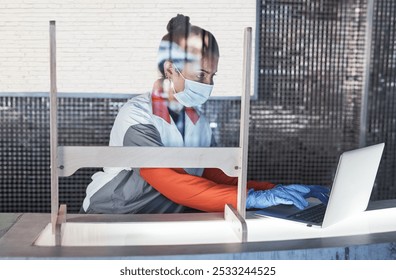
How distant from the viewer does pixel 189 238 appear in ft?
6.78

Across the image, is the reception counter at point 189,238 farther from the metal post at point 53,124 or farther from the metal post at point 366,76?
the metal post at point 366,76

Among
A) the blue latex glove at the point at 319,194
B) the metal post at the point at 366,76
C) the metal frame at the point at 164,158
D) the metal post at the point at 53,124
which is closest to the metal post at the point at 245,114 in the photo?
the metal frame at the point at 164,158

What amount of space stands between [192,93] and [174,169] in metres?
0.46

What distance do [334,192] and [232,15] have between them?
2.96 m

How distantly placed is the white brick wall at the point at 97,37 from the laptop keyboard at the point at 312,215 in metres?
2.58

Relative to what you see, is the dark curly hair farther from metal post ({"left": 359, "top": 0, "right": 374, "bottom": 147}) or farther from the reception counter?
metal post ({"left": 359, "top": 0, "right": 374, "bottom": 147})

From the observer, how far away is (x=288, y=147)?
5016 millimetres

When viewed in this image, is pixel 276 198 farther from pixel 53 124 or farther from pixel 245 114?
pixel 53 124

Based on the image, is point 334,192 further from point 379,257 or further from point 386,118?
point 386,118

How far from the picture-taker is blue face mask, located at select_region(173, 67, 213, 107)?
2.78 metres

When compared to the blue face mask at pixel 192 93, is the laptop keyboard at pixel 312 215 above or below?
below

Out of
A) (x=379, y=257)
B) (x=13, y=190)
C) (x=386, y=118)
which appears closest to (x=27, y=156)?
(x=13, y=190)

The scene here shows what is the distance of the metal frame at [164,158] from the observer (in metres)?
2.06

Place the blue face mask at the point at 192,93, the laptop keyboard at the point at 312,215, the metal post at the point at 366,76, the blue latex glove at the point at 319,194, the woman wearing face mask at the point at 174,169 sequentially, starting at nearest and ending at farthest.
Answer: the laptop keyboard at the point at 312,215
the woman wearing face mask at the point at 174,169
the blue latex glove at the point at 319,194
the blue face mask at the point at 192,93
the metal post at the point at 366,76
